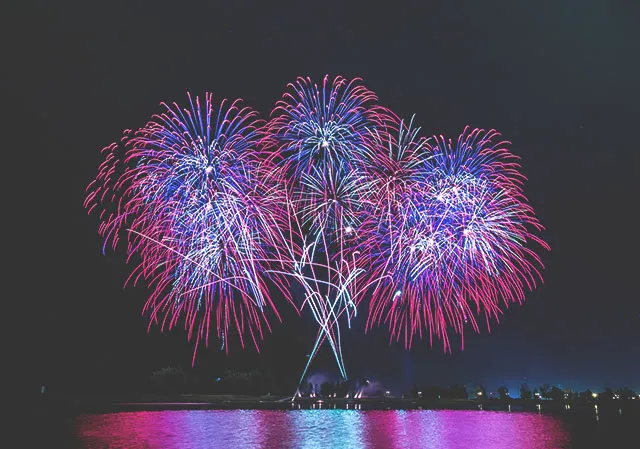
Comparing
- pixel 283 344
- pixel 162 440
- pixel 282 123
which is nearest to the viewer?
pixel 162 440

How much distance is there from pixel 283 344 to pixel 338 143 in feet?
119

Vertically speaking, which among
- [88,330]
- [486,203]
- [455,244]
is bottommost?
[88,330]

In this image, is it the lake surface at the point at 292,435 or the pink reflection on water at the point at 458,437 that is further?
the pink reflection on water at the point at 458,437

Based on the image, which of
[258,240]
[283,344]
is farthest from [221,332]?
[258,240]

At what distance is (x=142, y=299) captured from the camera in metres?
56.2

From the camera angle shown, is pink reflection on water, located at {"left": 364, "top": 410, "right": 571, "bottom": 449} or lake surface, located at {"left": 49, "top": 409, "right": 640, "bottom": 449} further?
pink reflection on water, located at {"left": 364, "top": 410, "right": 571, "bottom": 449}

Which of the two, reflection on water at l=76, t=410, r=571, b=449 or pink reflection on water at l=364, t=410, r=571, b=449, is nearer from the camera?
reflection on water at l=76, t=410, r=571, b=449

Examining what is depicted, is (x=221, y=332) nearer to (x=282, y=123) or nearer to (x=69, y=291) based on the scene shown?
(x=69, y=291)

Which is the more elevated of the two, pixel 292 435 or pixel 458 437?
pixel 458 437

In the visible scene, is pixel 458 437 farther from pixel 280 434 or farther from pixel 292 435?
pixel 280 434

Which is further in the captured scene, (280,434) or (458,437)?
(458,437)

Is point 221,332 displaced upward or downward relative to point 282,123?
downward

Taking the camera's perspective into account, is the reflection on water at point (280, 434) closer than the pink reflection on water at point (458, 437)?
Yes

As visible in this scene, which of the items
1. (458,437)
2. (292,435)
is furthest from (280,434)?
(458,437)
